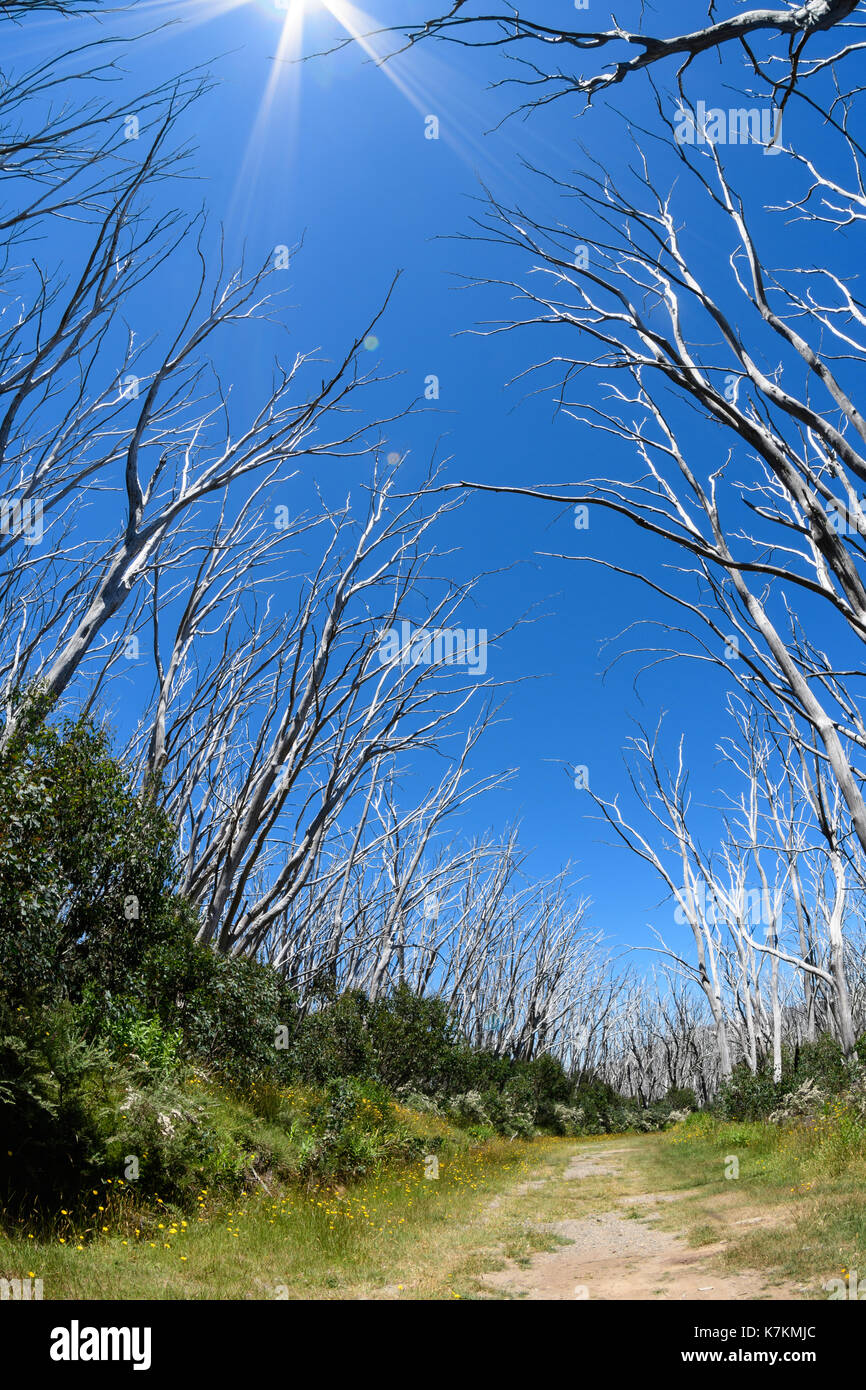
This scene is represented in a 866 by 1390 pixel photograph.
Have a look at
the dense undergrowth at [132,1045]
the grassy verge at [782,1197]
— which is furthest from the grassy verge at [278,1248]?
the grassy verge at [782,1197]

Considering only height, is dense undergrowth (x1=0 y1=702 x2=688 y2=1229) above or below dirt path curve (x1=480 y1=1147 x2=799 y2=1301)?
above

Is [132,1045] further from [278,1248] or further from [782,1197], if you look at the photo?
[782,1197]

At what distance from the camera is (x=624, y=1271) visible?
17.1ft

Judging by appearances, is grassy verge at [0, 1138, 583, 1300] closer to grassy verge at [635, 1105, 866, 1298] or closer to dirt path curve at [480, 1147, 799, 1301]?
dirt path curve at [480, 1147, 799, 1301]

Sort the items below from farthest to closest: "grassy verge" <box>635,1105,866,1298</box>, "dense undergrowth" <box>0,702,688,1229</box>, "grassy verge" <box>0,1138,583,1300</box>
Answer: "dense undergrowth" <box>0,702,688,1229</box> → "grassy verge" <box>635,1105,866,1298</box> → "grassy verge" <box>0,1138,583,1300</box>

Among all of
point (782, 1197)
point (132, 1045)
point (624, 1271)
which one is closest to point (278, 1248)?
point (132, 1045)

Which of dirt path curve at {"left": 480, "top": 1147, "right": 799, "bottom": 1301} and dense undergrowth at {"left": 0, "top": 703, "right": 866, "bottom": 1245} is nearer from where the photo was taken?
dirt path curve at {"left": 480, "top": 1147, "right": 799, "bottom": 1301}

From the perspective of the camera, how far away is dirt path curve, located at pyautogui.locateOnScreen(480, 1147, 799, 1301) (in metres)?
4.40

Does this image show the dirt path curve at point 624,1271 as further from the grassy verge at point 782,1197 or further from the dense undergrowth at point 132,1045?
the dense undergrowth at point 132,1045

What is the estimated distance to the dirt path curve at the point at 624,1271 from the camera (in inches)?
173

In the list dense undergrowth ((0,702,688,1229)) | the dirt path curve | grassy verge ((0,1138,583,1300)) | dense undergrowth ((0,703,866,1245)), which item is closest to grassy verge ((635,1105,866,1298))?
the dirt path curve
